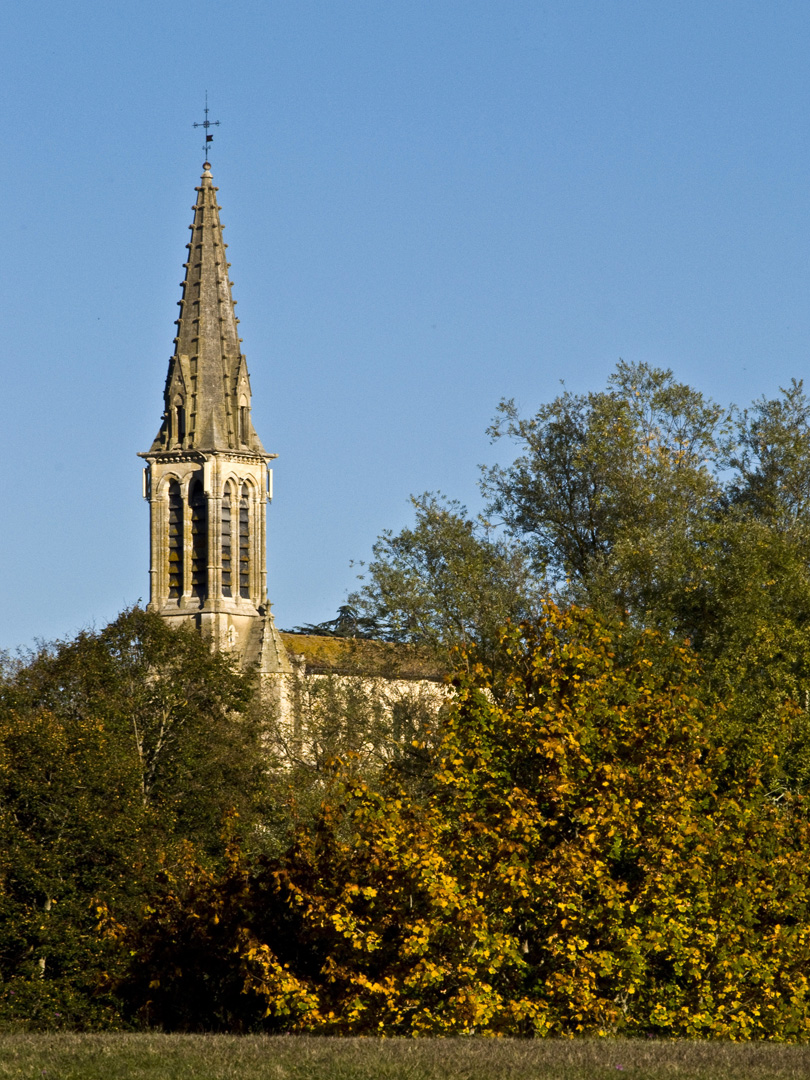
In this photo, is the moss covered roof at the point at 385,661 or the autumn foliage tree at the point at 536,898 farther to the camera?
the moss covered roof at the point at 385,661

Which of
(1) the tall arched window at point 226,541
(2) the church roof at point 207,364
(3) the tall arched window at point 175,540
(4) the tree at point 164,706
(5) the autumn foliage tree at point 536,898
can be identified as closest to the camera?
(5) the autumn foliage tree at point 536,898

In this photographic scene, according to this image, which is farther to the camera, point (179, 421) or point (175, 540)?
point (179, 421)

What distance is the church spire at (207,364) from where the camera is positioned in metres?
78.2

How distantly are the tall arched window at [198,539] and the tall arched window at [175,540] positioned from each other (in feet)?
1.69

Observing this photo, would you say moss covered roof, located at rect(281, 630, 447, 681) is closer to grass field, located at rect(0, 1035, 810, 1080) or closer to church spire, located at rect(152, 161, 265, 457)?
church spire, located at rect(152, 161, 265, 457)

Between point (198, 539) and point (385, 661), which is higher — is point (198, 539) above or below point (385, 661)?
above

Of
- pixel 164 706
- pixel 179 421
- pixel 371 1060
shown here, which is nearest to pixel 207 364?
pixel 179 421

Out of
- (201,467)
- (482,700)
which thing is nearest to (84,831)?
(482,700)

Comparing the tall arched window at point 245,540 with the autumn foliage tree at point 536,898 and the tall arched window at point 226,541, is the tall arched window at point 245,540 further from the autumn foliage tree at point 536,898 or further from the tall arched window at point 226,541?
the autumn foliage tree at point 536,898

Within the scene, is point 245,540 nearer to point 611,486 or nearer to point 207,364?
point 207,364

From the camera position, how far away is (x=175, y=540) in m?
77.8

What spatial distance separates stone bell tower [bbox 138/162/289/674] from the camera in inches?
3027

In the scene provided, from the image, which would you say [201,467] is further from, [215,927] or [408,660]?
[215,927]

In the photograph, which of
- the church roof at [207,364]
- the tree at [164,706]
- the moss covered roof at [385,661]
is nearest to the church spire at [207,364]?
the church roof at [207,364]
